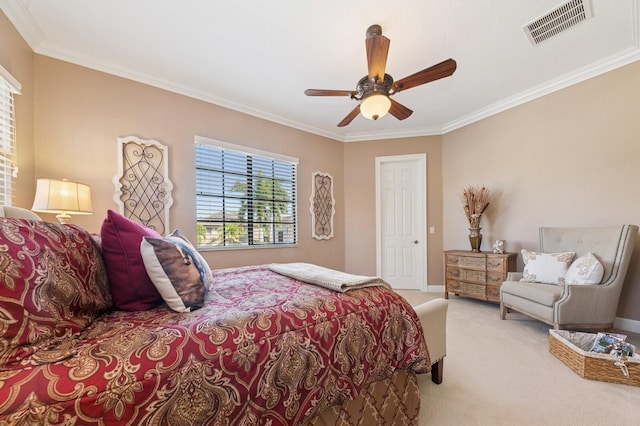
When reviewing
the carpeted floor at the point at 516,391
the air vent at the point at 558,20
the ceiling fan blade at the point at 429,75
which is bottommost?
the carpeted floor at the point at 516,391

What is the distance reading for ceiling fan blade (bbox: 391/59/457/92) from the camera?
6.59ft

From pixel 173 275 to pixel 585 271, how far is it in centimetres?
350

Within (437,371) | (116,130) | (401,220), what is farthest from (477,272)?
(116,130)

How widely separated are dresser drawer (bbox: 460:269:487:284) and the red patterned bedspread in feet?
8.48

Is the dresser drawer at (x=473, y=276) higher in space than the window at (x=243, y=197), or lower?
lower

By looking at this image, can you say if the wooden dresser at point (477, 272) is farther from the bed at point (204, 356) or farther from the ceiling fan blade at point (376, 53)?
the ceiling fan blade at point (376, 53)

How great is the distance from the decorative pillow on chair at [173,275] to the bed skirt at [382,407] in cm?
75

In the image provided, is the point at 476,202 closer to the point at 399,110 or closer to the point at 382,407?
the point at 399,110

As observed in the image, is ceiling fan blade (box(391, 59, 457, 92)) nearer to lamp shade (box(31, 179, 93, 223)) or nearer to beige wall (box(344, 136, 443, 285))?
beige wall (box(344, 136, 443, 285))

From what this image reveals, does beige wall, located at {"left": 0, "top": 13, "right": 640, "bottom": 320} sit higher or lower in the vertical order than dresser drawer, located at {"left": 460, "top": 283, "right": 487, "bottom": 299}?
higher

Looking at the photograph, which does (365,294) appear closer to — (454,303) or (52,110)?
(454,303)

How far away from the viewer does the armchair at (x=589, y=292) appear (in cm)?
235

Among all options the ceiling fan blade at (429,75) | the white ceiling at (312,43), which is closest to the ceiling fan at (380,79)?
the ceiling fan blade at (429,75)

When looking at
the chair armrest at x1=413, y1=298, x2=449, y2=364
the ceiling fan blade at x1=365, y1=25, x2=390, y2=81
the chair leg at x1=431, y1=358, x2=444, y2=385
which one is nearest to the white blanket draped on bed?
the chair armrest at x1=413, y1=298, x2=449, y2=364
